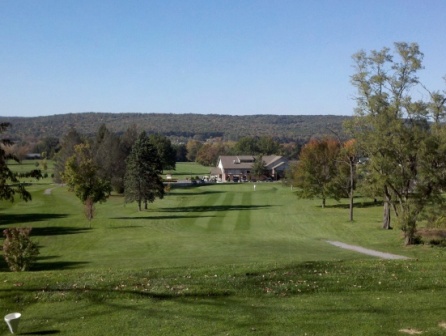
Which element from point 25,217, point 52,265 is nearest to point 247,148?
point 25,217

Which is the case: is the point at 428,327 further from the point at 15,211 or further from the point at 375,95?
the point at 15,211

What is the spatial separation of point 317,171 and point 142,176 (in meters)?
20.0

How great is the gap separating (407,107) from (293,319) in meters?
22.0

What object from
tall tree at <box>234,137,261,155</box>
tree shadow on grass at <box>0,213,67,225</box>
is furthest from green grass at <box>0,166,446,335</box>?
tall tree at <box>234,137,261,155</box>

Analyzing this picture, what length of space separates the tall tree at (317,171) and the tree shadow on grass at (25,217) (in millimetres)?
26654

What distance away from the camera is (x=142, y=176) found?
5859 cm

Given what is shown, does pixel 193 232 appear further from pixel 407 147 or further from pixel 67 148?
pixel 67 148

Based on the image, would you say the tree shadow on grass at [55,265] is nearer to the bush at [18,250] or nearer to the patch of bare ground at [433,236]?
the bush at [18,250]

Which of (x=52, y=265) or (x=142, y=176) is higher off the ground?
(x=142, y=176)

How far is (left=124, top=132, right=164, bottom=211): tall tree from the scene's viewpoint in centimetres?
5834

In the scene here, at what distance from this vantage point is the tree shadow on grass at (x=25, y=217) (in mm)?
46747

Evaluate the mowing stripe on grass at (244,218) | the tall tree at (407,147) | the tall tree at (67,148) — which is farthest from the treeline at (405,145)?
the tall tree at (67,148)

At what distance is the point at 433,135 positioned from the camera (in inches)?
1131

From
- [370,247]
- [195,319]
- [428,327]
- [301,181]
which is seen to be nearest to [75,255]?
[370,247]
